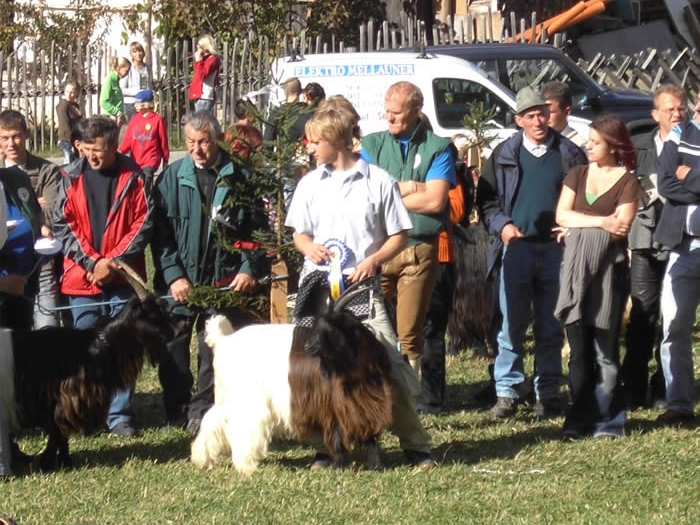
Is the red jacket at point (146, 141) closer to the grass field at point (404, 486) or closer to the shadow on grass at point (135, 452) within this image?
the shadow on grass at point (135, 452)

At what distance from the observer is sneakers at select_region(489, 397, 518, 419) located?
8555 mm

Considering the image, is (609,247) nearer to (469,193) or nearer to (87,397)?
(469,193)

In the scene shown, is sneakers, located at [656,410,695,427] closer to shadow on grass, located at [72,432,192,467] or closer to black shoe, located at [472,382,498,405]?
black shoe, located at [472,382,498,405]

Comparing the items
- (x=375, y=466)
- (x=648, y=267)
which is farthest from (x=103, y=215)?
(x=648, y=267)

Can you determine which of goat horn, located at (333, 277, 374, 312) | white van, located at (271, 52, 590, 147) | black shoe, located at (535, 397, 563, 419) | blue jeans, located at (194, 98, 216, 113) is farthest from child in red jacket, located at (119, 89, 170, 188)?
goat horn, located at (333, 277, 374, 312)

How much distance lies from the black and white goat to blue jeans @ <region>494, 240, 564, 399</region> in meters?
2.25

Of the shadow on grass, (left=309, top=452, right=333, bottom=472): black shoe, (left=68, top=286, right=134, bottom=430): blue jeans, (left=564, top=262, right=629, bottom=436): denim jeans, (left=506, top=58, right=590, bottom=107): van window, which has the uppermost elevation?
(left=506, top=58, right=590, bottom=107): van window

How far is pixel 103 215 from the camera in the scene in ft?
26.8

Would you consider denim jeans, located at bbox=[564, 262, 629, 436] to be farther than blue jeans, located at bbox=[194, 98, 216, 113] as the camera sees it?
No

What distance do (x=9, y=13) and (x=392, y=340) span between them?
22.9 metres

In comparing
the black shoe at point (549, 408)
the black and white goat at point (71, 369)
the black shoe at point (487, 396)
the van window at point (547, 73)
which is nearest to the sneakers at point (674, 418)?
the black shoe at point (549, 408)

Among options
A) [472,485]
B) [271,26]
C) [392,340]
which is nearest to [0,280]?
[392,340]

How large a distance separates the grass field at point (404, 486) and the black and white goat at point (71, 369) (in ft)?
0.95

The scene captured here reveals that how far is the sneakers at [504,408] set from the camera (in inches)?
337
